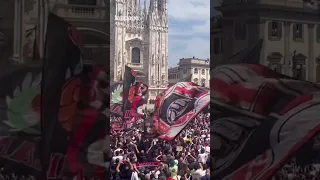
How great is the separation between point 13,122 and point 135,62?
204ft

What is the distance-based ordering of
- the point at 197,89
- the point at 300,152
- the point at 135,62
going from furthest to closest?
the point at 135,62
the point at 197,89
the point at 300,152

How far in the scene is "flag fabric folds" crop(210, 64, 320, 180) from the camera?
5703 mm

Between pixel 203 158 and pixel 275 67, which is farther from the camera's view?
pixel 203 158

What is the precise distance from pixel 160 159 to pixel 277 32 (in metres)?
8.46

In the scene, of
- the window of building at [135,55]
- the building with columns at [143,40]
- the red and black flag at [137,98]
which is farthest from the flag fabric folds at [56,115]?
the window of building at [135,55]

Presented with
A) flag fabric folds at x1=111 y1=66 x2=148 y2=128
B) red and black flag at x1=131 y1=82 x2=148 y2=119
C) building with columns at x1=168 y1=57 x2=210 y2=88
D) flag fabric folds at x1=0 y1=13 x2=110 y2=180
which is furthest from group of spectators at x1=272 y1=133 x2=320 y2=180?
building with columns at x1=168 y1=57 x2=210 y2=88

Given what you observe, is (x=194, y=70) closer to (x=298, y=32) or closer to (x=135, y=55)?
(x=135, y=55)

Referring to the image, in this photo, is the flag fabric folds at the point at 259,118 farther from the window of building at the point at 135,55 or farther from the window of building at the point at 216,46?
the window of building at the point at 135,55

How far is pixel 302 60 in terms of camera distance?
5820mm

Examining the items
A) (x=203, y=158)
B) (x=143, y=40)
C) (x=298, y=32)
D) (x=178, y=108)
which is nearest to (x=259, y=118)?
(x=298, y=32)

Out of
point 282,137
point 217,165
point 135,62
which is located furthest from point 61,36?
point 135,62

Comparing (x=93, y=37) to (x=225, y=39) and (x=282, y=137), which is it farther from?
(x=282, y=137)

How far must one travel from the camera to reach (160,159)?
44.9 feet

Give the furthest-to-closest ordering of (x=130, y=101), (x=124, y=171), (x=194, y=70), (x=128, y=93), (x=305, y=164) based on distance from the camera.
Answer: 1. (x=194, y=70)
2. (x=128, y=93)
3. (x=130, y=101)
4. (x=124, y=171)
5. (x=305, y=164)
